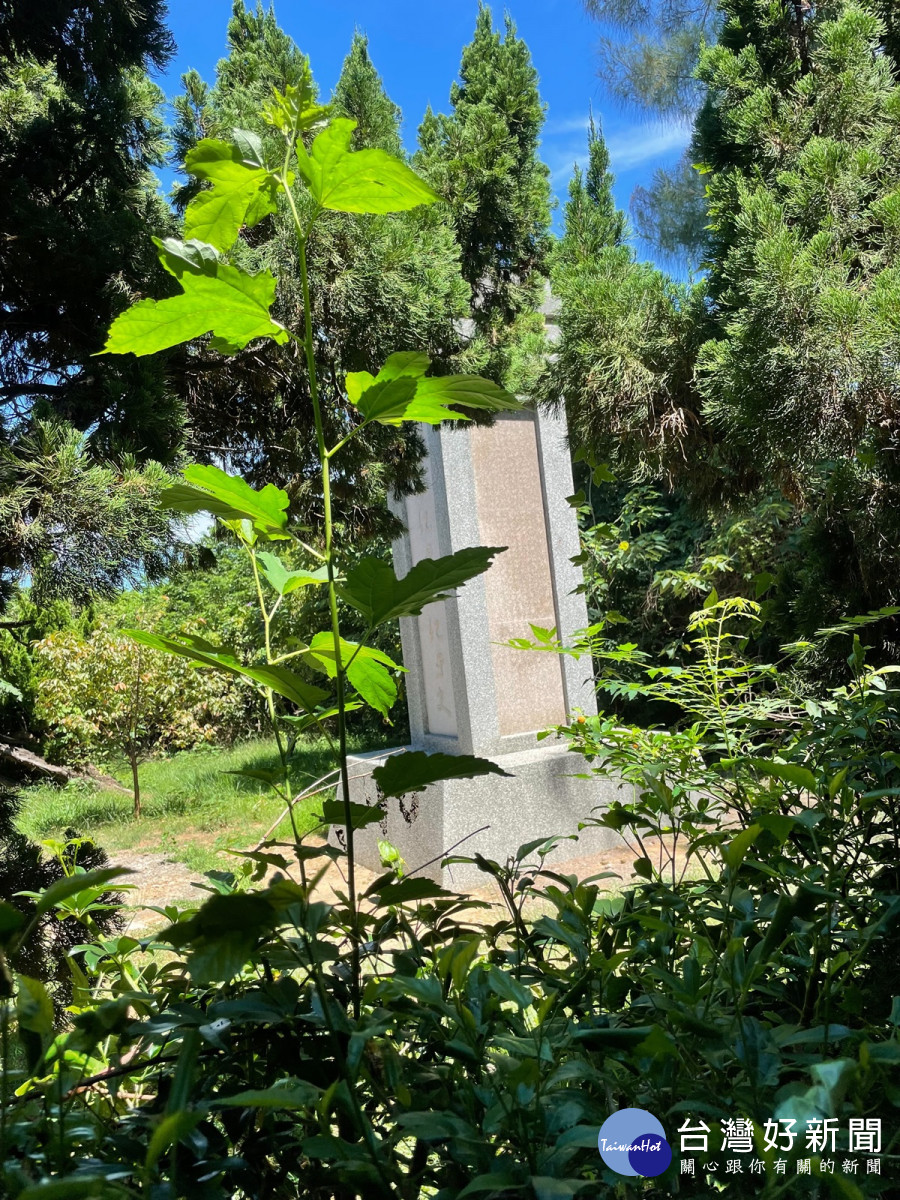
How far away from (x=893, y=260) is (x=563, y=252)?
1272mm

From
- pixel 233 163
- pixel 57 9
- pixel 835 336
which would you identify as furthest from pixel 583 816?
pixel 233 163

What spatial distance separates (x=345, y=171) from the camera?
54 centimetres

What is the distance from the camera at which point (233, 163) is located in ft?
1.90

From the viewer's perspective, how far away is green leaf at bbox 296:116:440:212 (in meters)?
0.54

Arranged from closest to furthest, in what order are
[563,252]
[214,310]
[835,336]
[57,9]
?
[214,310]
[57,9]
[835,336]
[563,252]

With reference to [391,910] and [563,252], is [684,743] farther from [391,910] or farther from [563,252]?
[563,252]

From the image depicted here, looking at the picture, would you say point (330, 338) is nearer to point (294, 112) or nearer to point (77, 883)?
point (294, 112)

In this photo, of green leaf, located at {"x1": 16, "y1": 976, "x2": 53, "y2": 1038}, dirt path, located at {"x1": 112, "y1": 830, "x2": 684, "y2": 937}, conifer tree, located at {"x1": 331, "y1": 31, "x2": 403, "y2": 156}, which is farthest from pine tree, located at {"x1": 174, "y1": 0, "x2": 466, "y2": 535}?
dirt path, located at {"x1": 112, "y1": 830, "x2": 684, "y2": 937}

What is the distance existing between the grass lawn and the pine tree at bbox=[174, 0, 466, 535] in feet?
12.0

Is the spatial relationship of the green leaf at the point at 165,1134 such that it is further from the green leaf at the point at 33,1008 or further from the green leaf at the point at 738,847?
the green leaf at the point at 738,847

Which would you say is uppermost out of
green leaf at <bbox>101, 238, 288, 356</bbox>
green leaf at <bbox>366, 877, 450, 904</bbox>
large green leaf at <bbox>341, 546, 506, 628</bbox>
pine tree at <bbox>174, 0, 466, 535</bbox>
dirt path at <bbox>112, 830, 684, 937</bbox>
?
pine tree at <bbox>174, 0, 466, 535</bbox>

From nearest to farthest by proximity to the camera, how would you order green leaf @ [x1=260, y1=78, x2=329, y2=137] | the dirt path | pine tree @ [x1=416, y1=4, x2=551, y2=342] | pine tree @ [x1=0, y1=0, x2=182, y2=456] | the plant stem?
the plant stem
green leaf @ [x1=260, y1=78, x2=329, y2=137]
pine tree @ [x1=0, y1=0, x2=182, y2=456]
pine tree @ [x1=416, y1=4, x2=551, y2=342]
the dirt path

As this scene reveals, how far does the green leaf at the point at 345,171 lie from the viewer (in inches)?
21.3

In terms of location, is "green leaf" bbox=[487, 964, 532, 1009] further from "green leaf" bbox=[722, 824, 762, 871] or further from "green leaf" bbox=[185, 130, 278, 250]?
"green leaf" bbox=[185, 130, 278, 250]
